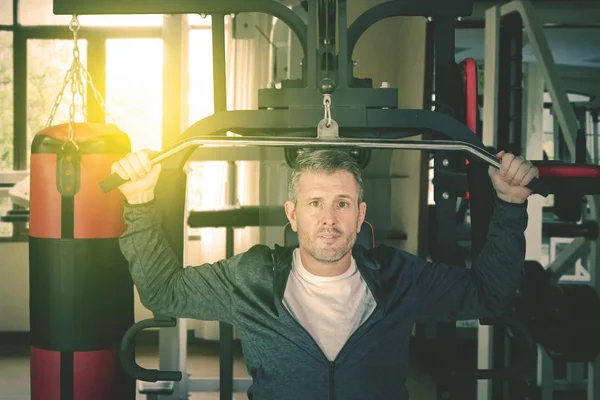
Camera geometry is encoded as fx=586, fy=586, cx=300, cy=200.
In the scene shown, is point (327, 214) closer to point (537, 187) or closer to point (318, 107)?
point (318, 107)

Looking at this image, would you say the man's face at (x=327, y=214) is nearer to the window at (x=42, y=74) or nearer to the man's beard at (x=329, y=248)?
the man's beard at (x=329, y=248)

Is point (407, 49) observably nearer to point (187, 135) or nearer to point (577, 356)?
point (577, 356)

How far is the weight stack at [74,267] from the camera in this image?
1.68m

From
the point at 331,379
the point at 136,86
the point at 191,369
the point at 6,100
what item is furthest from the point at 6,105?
the point at 331,379

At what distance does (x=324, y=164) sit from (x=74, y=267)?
794 millimetres

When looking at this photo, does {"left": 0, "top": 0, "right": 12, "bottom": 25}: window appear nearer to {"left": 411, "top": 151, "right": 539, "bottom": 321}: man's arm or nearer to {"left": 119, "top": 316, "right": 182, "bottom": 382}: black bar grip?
{"left": 119, "top": 316, "right": 182, "bottom": 382}: black bar grip

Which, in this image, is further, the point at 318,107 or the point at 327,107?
the point at 318,107

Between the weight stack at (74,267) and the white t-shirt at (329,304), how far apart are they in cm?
59

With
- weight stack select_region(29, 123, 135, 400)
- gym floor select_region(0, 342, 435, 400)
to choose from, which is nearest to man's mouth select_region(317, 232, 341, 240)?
weight stack select_region(29, 123, 135, 400)

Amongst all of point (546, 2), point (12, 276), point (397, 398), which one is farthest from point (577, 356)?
point (12, 276)

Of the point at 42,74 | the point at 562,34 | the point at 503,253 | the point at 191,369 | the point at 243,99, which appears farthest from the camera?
the point at 562,34

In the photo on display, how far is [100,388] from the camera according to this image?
5.69 feet

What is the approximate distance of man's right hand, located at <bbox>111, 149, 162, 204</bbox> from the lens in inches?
53.8

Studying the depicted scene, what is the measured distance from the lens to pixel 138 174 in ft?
4.49
